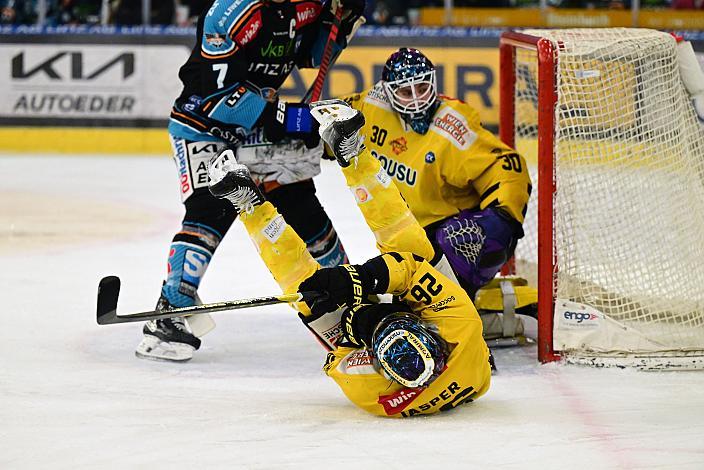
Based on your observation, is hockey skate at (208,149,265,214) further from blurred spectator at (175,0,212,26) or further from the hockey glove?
blurred spectator at (175,0,212,26)

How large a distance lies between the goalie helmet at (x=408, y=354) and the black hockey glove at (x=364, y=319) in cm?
11

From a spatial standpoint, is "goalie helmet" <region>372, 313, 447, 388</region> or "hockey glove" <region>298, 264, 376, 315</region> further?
"hockey glove" <region>298, 264, 376, 315</region>

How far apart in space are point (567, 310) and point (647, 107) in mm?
734

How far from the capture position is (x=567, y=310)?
387 cm

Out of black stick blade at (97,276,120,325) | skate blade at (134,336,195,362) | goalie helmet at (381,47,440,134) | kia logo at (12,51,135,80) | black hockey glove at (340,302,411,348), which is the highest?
goalie helmet at (381,47,440,134)

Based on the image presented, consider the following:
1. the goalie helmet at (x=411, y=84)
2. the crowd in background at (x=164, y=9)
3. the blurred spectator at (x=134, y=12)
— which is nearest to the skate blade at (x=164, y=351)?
the goalie helmet at (x=411, y=84)

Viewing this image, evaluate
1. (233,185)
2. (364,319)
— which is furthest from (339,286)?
(233,185)

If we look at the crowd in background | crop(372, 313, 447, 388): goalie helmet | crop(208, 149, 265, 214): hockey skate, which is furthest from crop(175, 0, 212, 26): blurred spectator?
crop(372, 313, 447, 388): goalie helmet

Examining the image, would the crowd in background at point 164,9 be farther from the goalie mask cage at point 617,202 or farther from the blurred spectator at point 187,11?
the goalie mask cage at point 617,202

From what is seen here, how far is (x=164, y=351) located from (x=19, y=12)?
5.05m

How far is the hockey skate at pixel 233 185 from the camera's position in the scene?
339 cm

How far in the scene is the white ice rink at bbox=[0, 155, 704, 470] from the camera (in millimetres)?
3031

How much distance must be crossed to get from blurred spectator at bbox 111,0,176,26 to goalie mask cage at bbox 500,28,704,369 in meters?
4.50

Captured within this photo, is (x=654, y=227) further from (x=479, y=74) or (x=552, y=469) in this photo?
(x=479, y=74)
